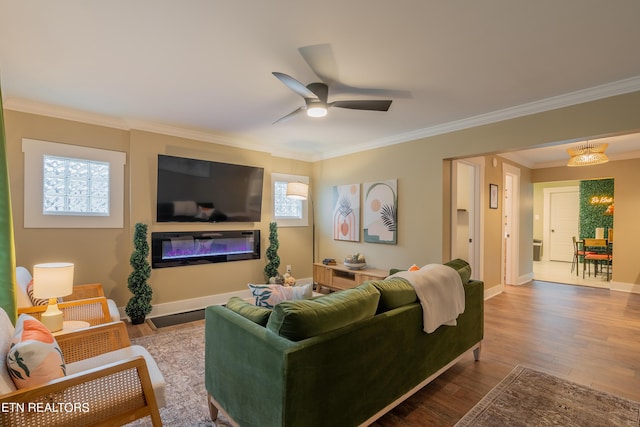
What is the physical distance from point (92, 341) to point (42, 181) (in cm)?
241

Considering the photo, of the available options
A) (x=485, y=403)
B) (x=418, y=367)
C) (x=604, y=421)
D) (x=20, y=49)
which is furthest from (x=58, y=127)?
(x=604, y=421)

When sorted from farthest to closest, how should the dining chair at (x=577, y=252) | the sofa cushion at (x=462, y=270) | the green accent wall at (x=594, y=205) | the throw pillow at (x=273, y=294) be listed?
1. the green accent wall at (x=594, y=205)
2. the dining chair at (x=577, y=252)
3. the sofa cushion at (x=462, y=270)
4. the throw pillow at (x=273, y=294)

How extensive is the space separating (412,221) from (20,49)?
4391mm

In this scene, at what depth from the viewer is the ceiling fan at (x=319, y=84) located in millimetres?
2270

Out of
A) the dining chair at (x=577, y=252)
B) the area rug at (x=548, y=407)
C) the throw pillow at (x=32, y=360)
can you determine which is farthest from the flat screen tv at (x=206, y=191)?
the dining chair at (x=577, y=252)

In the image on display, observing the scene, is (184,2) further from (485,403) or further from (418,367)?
(485,403)

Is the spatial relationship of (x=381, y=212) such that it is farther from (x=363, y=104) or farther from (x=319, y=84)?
(x=319, y=84)

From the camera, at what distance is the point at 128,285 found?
3.79m

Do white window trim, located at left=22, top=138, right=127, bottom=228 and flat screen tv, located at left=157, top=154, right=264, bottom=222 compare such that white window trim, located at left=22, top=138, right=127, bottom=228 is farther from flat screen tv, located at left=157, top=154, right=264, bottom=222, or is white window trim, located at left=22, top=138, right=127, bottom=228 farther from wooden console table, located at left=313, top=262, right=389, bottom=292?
wooden console table, located at left=313, top=262, right=389, bottom=292

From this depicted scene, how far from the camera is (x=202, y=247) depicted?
4.61 meters

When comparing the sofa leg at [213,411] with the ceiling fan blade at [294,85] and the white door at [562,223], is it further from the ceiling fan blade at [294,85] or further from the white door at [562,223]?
the white door at [562,223]

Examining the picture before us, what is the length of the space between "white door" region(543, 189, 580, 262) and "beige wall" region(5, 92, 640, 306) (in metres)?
3.56

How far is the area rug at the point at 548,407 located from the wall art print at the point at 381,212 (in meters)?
2.50

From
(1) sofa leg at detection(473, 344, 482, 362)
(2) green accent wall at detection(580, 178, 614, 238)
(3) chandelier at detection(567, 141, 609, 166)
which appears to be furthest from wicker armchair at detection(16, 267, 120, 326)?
(2) green accent wall at detection(580, 178, 614, 238)
